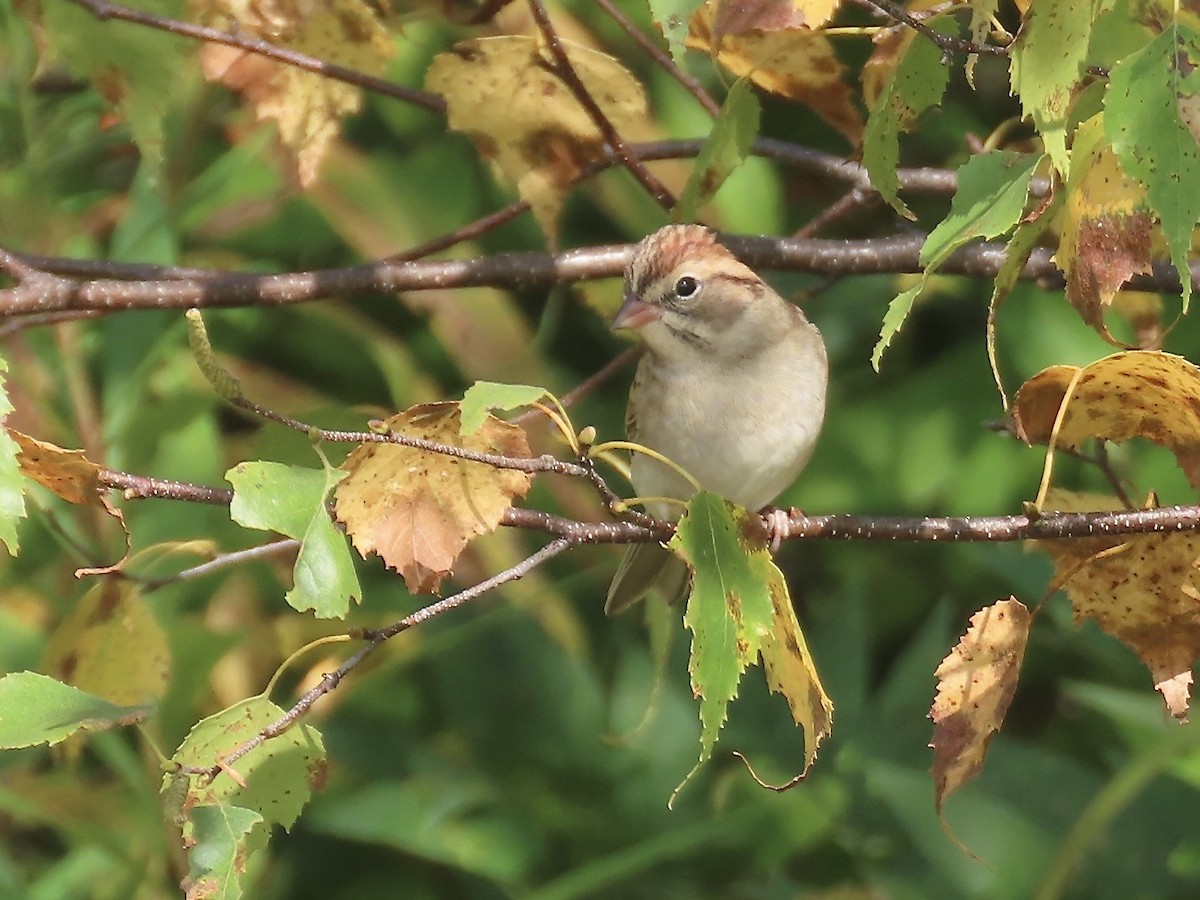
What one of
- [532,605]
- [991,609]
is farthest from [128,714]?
[532,605]

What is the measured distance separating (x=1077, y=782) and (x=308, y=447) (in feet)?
4.30

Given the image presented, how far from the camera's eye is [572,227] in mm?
2969

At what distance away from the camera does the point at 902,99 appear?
130cm

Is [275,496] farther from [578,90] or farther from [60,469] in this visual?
[578,90]

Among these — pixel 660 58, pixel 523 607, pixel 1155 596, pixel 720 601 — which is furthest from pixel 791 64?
pixel 523 607

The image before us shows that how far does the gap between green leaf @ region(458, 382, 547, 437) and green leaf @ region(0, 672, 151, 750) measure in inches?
12.9

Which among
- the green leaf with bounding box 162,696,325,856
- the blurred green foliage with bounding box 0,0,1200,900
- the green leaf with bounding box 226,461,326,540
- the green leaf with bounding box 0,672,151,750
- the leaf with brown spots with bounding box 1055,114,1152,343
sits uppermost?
the leaf with brown spots with bounding box 1055,114,1152,343

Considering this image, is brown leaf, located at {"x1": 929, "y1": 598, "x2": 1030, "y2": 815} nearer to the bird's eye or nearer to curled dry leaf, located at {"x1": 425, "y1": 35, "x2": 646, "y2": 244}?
curled dry leaf, located at {"x1": 425, "y1": 35, "x2": 646, "y2": 244}

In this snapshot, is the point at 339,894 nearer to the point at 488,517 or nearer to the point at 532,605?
the point at 532,605

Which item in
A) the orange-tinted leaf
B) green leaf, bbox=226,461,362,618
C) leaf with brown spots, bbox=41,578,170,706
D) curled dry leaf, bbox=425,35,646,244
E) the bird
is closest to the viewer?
green leaf, bbox=226,461,362,618

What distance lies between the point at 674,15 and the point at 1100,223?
0.35 meters

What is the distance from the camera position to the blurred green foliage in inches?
92.4

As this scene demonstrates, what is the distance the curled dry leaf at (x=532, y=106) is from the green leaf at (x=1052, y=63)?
0.66 m

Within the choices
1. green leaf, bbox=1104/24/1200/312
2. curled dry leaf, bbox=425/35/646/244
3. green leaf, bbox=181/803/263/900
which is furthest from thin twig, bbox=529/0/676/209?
green leaf, bbox=181/803/263/900
